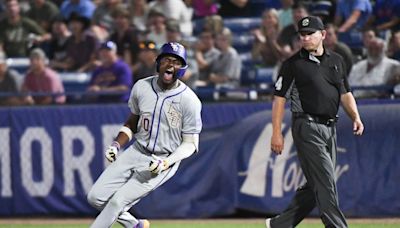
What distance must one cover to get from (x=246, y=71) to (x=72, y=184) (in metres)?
3.18

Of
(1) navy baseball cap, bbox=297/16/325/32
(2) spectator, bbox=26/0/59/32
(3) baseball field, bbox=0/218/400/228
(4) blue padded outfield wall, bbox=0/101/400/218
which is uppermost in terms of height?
(1) navy baseball cap, bbox=297/16/325/32

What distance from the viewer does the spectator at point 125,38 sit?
15.5 m

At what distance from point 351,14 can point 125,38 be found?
3.45 m

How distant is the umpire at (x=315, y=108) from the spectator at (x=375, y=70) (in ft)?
12.8

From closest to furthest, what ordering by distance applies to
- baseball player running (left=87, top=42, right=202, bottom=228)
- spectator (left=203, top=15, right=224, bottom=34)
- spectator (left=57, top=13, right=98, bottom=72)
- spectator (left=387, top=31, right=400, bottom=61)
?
baseball player running (left=87, top=42, right=202, bottom=228), spectator (left=387, top=31, right=400, bottom=61), spectator (left=203, top=15, right=224, bottom=34), spectator (left=57, top=13, right=98, bottom=72)

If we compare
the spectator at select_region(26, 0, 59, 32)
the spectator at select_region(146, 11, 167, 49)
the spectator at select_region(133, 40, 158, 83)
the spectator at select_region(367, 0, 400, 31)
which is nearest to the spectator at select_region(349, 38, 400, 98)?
the spectator at select_region(367, 0, 400, 31)

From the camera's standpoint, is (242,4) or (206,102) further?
(242,4)

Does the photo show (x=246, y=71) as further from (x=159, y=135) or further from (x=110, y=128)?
(x=159, y=135)

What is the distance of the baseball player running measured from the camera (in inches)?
341

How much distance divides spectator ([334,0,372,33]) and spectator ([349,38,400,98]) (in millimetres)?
1535

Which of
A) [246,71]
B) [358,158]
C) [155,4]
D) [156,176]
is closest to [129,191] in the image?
[156,176]

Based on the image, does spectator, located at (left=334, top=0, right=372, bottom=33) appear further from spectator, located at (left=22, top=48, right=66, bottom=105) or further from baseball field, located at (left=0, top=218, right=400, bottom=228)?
spectator, located at (left=22, top=48, right=66, bottom=105)

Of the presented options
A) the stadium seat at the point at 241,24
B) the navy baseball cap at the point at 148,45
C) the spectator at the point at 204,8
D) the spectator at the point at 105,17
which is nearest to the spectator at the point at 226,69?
the navy baseball cap at the point at 148,45

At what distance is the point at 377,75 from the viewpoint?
1307 cm
